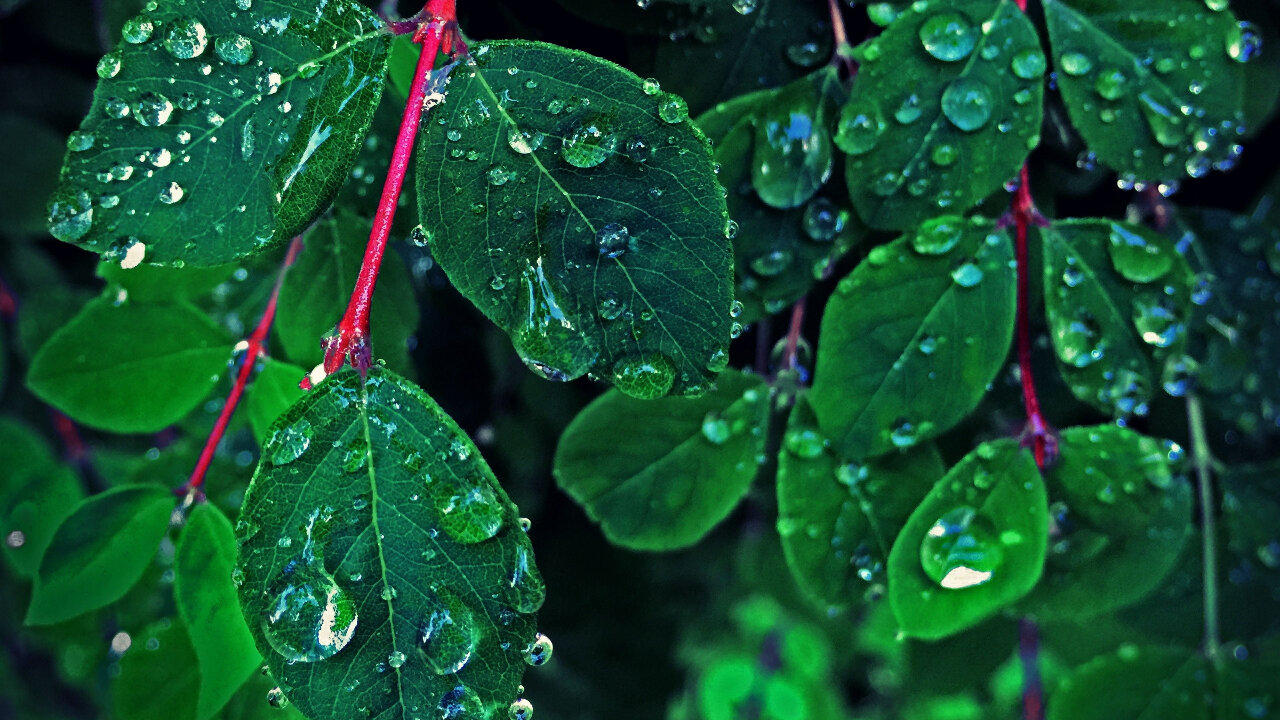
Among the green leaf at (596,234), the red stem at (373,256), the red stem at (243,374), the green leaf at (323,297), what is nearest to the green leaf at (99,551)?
the red stem at (243,374)

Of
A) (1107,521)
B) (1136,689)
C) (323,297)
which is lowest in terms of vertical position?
(1136,689)

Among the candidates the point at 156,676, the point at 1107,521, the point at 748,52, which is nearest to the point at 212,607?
the point at 156,676

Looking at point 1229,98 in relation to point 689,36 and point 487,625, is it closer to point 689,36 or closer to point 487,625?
point 689,36

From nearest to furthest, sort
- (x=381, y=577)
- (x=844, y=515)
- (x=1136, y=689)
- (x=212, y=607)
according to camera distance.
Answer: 1. (x=381, y=577)
2. (x=212, y=607)
3. (x=844, y=515)
4. (x=1136, y=689)

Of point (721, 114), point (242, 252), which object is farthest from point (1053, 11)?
point (242, 252)

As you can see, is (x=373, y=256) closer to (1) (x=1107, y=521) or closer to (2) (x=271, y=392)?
(2) (x=271, y=392)

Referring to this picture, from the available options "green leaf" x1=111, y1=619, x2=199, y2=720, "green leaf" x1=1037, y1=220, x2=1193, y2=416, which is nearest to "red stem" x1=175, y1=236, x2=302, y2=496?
"green leaf" x1=111, y1=619, x2=199, y2=720

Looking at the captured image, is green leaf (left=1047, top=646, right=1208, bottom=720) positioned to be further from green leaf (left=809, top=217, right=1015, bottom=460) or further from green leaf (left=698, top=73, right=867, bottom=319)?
green leaf (left=698, top=73, right=867, bottom=319)
